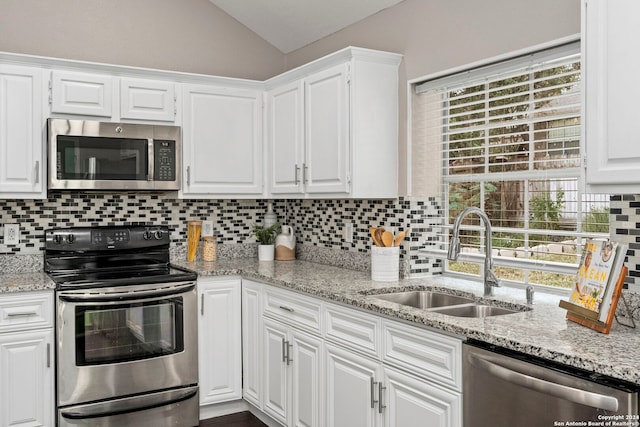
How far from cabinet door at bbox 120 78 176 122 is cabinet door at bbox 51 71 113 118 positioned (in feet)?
0.29

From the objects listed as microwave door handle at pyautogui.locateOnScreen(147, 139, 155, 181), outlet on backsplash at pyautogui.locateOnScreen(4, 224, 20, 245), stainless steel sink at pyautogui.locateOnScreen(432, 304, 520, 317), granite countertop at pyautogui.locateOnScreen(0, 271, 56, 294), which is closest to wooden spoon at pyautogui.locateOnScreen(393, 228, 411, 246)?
stainless steel sink at pyautogui.locateOnScreen(432, 304, 520, 317)

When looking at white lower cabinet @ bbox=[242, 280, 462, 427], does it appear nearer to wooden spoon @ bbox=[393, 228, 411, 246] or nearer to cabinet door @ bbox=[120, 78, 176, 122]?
wooden spoon @ bbox=[393, 228, 411, 246]

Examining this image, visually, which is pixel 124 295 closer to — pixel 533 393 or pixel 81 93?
pixel 81 93

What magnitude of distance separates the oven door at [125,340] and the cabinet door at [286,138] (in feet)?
2.97

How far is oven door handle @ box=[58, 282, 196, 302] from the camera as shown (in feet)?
10.1

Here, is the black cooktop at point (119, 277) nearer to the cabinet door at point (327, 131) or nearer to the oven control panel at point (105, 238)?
the oven control panel at point (105, 238)

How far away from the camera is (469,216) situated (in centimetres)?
313

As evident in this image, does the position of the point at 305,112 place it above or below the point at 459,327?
above

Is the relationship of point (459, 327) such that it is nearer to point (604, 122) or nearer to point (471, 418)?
point (471, 418)

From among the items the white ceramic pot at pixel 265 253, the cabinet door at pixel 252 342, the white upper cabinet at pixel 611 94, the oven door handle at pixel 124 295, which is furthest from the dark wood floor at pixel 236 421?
Answer: the white upper cabinet at pixel 611 94

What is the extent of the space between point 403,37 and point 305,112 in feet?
2.35

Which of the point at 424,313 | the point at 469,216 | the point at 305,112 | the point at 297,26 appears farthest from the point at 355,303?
the point at 297,26

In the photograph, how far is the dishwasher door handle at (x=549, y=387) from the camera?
1559 mm

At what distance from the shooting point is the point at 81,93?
11.4 feet
